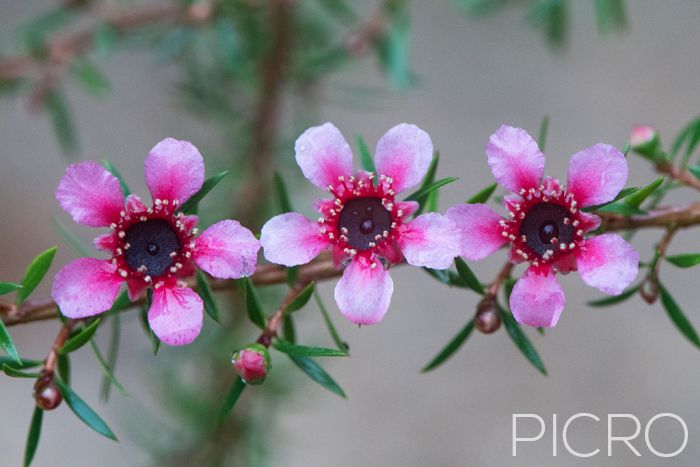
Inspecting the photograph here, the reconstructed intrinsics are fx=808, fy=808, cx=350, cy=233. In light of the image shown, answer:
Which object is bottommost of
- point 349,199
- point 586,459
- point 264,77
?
point 586,459

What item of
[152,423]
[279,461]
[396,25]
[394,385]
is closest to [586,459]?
[394,385]

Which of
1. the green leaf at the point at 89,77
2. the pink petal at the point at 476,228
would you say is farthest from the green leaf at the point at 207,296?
the green leaf at the point at 89,77

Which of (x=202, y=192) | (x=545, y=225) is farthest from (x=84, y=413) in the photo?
(x=545, y=225)

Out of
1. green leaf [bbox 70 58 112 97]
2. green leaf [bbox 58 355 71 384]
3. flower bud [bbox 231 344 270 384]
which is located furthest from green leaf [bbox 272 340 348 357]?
green leaf [bbox 70 58 112 97]

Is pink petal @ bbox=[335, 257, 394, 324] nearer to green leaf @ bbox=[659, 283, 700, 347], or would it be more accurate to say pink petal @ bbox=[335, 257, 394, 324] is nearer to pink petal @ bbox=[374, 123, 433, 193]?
pink petal @ bbox=[374, 123, 433, 193]

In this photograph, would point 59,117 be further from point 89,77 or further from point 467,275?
point 467,275

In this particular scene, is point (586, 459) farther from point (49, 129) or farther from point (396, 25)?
point (49, 129)

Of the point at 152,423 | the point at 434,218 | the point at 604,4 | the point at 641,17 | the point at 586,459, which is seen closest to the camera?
the point at 434,218

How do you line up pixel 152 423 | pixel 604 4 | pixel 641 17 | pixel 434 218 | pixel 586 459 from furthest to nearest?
pixel 641 17, pixel 586 459, pixel 152 423, pixel 604 4, pixel 434 218
